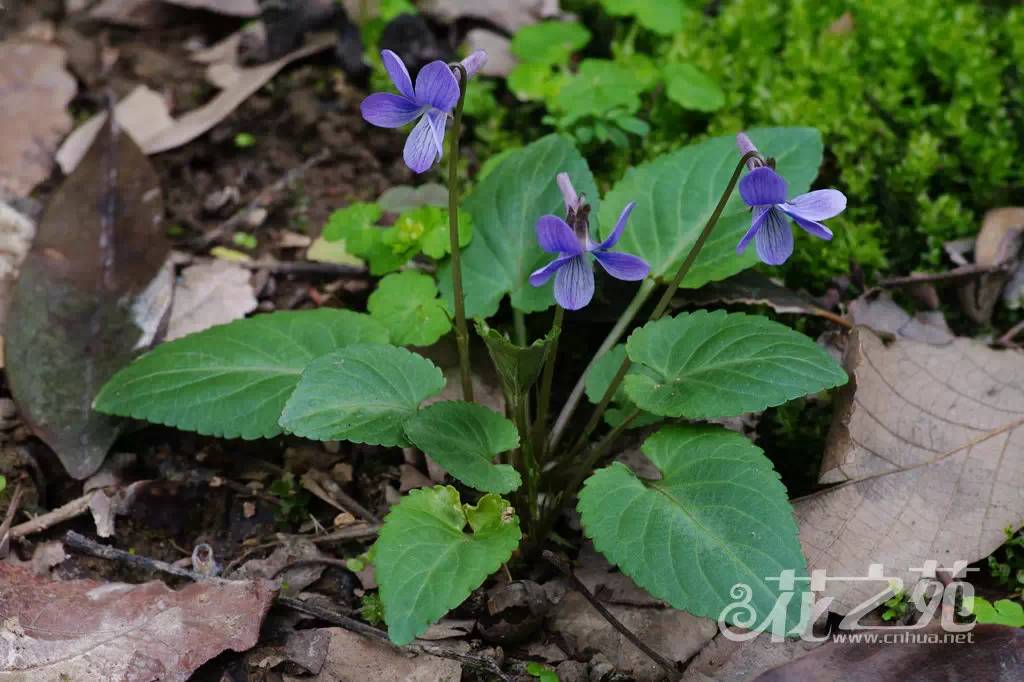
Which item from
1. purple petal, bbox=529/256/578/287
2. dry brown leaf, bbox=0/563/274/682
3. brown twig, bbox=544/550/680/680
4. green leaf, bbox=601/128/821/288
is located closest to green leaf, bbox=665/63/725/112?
green leaf, bbox=601/128/821/288

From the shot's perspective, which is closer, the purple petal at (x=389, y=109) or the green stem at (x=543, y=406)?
the purple petal at (x=389, y=109)

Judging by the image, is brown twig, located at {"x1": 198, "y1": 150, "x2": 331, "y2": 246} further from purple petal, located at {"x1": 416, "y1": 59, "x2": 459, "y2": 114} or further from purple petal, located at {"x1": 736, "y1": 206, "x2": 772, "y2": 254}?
purple petal, located at {"x1": 736, "y1": 206, "x2": 772, "y2": 254}

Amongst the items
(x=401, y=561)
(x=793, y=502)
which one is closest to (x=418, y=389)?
(x=401, y=561)

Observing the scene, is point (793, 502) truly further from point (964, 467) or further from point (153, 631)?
point (153, 631)

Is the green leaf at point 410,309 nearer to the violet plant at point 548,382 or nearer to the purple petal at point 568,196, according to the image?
the violet plant at point 548,382

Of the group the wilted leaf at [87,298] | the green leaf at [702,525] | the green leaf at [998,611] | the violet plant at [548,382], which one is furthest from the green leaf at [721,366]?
the wilted leaf at [87,298]

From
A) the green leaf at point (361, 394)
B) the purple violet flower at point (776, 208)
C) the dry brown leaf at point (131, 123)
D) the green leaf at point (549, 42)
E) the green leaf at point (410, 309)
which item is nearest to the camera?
the purple violet flower at point (776, 208)
